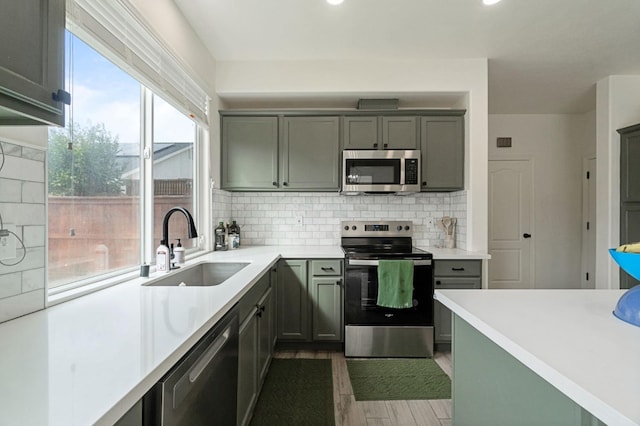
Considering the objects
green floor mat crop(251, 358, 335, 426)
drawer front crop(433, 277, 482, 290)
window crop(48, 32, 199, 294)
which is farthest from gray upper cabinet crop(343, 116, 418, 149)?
green floor mat crop(251, 358, 335, 426)

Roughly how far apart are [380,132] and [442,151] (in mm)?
646

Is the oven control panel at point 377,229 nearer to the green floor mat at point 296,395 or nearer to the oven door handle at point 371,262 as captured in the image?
the oven door handle at point 371,262

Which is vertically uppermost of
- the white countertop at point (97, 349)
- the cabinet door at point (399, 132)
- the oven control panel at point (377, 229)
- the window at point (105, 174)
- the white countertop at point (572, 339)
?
the cabinet door at point (399, 132)

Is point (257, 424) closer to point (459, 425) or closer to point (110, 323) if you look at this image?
point (459, 425)

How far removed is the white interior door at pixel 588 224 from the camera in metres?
4.29

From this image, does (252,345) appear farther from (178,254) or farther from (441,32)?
(441,32)

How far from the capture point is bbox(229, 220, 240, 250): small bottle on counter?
125 inches

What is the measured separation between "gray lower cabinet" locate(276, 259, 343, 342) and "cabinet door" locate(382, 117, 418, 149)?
129 cm

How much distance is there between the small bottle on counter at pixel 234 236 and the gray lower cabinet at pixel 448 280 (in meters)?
1.91

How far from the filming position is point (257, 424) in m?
1.86

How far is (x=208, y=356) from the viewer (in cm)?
108

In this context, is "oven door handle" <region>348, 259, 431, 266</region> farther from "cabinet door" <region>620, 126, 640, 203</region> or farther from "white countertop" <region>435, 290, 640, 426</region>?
"cabinet door" <region>620, 126, 640, 203</region>

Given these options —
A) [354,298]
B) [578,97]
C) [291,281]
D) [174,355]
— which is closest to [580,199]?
[578,97]

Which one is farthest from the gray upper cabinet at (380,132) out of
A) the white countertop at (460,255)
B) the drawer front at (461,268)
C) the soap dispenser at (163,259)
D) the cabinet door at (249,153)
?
the soap dispenser at (163,259)
